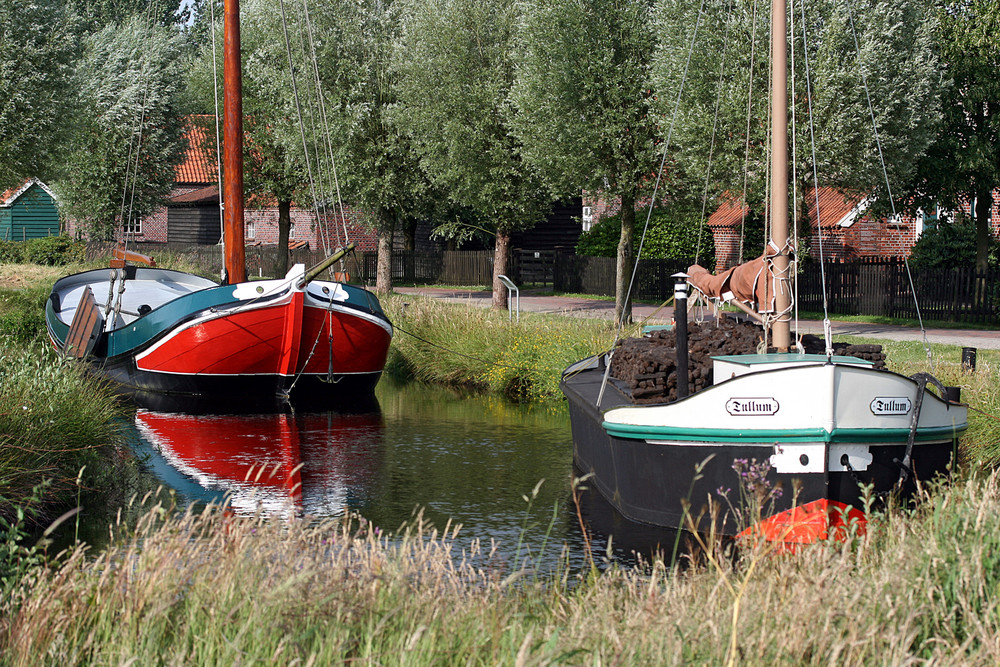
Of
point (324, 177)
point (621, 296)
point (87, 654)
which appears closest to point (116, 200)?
point (324, 177)

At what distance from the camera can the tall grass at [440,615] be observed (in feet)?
14.5

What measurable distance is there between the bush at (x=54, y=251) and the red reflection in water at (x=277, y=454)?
2287 centimetres

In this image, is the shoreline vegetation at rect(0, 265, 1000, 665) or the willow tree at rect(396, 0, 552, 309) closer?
the shoreline vegetation at rect(0, 265, 1000, 665)

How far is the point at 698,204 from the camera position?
81.8 feet

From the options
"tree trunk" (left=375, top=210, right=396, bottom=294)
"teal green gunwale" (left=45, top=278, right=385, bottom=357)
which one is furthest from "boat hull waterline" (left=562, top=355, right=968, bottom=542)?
→ "tree trunk" (left=375, top=210, right=396, bottom=294)

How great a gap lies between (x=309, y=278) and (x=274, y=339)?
1114mm

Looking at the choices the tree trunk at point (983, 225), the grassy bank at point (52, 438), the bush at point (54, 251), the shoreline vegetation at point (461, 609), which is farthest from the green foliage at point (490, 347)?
the bush at point (54, 251)

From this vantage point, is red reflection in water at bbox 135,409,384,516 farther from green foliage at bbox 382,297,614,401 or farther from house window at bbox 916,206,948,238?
house window at bbox 916,206,948,238

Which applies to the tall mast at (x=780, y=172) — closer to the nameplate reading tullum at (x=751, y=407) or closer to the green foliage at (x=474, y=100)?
the nameplate reading tullum at (x=751, y=407)

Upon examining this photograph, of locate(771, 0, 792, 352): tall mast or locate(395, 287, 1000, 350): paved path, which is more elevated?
locate(771, 0, 792, 352): tall mast

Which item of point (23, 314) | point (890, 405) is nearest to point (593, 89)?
point (23, 314)

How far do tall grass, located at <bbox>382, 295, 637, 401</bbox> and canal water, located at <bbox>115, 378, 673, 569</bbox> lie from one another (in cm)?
60

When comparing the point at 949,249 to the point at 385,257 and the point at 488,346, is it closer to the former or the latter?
the point at 488,346

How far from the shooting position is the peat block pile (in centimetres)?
960
